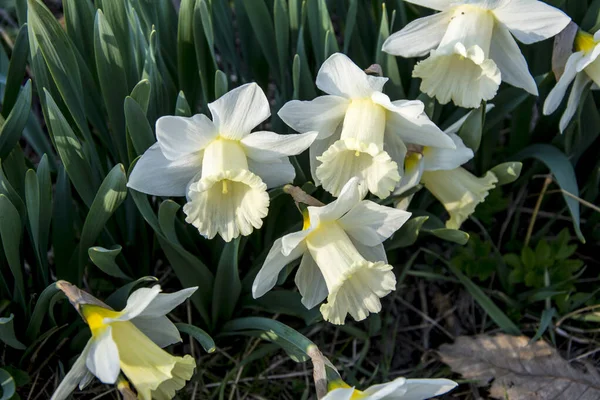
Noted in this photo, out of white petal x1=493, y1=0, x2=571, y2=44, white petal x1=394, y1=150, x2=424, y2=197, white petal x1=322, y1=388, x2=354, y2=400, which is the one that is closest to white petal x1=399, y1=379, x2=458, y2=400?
white petal x1=322, y1=388, x2=354, y2=400

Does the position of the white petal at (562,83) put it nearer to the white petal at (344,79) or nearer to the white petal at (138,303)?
the white petal at (344,79)

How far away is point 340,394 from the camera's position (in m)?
1.39

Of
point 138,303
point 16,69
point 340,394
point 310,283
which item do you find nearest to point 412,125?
point 310,283

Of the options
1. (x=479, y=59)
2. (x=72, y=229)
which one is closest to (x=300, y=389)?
(x=72, y=229)

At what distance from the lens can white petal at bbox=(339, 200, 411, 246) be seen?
62.3 inches

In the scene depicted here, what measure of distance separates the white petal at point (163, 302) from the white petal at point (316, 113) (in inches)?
18.8

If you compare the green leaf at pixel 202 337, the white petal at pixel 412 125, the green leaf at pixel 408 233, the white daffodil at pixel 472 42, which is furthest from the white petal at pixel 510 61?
Answer: the green leaf at pixel 202 337

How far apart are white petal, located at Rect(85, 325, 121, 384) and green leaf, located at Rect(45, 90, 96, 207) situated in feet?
1.55

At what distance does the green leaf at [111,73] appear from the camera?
5.66ft

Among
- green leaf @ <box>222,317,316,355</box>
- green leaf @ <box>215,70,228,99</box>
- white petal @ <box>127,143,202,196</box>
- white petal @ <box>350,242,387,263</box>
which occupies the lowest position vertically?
green leaf @ <box>222,317,316,355</box>

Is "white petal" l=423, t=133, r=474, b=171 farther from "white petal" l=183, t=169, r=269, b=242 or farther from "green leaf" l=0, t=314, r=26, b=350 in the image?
"green leaf" l=0, t=314, r=26, b=350

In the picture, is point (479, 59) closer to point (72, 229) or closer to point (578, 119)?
point (578, 119)

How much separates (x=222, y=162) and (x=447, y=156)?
0.65m

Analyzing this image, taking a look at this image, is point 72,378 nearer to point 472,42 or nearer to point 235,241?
point 235,241
